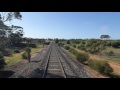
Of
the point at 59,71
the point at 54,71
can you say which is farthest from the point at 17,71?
the point at 59,71

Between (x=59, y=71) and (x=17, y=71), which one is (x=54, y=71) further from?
(x=17, y=71)

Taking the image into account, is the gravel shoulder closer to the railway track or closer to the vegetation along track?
the vegetation along track

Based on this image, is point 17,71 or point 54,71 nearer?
point 54,71

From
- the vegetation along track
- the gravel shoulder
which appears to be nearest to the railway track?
the vegetation along track

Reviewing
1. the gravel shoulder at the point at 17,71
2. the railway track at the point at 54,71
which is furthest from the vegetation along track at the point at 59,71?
the gravel shoulder at the point at 17,71

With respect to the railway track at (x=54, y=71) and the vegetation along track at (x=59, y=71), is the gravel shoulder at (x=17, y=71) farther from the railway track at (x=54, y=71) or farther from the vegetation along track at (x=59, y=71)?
the railway track at (x=54, y=71)
